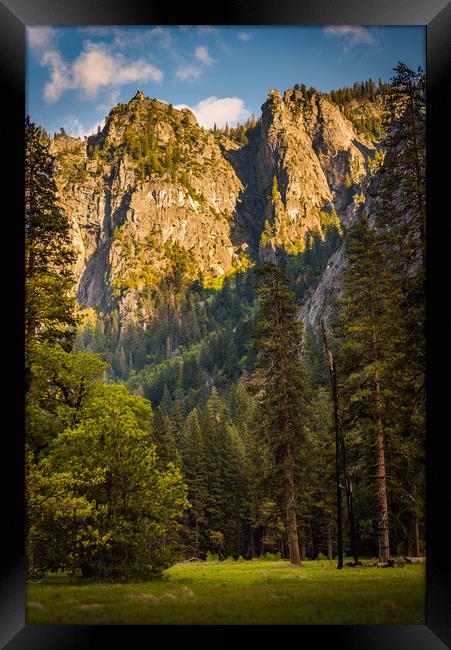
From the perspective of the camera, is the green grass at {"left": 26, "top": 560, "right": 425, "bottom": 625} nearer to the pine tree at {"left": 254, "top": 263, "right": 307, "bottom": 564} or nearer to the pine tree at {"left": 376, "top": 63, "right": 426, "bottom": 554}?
the pine tree at {"left": 376, "top": 63, "right": 426, "bottom": 554}

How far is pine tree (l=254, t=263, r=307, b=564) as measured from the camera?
2106 centimetres

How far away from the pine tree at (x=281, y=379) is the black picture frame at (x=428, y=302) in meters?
9.14

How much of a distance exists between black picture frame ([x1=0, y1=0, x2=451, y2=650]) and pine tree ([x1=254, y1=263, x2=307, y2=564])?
30.0 ft

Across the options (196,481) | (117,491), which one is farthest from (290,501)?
(196,481)

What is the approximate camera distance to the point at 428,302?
40.8 feet

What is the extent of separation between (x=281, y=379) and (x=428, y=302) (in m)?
9.50

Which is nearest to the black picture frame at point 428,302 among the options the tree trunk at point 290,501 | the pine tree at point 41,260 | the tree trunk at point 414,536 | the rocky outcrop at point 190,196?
the pine tree at point 41,260

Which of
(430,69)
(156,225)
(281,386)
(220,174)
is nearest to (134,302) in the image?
(156,225)

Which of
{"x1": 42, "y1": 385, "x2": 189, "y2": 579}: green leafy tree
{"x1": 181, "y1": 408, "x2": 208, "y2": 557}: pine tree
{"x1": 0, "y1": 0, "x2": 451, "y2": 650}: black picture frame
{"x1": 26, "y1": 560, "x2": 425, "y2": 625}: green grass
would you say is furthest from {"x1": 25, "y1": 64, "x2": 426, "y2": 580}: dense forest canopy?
{"x1": 181, "y1": 408, "x2": 208, "y2": 557}: pine tree

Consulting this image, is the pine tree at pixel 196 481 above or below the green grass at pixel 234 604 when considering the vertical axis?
below

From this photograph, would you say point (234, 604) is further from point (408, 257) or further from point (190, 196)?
point (190, 196)

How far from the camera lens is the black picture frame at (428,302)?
1148 centimetres

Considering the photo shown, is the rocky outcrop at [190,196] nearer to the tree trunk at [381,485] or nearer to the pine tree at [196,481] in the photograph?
the pine tree at [196,481]
